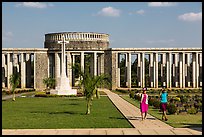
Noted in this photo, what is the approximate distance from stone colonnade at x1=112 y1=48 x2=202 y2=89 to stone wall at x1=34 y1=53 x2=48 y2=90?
14.2 metres

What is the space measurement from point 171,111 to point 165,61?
210 feet

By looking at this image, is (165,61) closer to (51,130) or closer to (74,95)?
(74,95)

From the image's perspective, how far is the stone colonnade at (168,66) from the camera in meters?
85.3

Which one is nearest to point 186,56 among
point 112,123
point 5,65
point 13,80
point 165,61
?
point 165,61

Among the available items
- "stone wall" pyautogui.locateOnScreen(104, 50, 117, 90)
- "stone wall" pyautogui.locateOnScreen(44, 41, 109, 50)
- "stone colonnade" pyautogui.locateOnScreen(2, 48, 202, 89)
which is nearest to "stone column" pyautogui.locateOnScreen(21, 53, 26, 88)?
"stone colonnade" pyautogui.locateOnScreen(2, 48, 202, 89)

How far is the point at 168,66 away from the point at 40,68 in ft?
85.0

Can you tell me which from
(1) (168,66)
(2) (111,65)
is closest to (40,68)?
(2) (111,65)

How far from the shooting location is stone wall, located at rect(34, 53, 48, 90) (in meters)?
86.9

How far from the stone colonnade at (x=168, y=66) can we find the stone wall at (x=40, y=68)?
14.2m

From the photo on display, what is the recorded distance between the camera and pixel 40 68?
87875 mm

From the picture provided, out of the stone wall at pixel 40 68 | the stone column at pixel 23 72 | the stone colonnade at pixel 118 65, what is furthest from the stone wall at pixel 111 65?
the stone column at pixel 23 72

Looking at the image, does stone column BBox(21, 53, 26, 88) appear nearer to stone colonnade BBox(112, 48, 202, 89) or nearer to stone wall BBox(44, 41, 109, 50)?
stone wall BBox(44, 41, 109, 50)

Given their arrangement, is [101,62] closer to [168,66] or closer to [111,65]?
[111,65]

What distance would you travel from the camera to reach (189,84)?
8762cm
